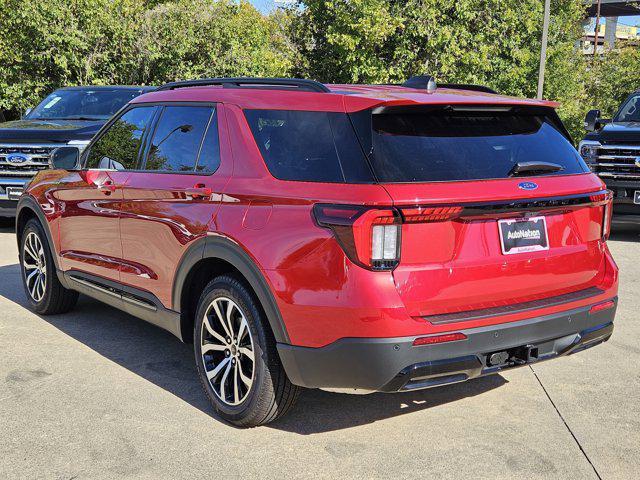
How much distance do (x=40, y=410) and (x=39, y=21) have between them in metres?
17.8

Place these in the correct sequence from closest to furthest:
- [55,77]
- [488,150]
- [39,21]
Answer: [488,150] → [39,21] → [55,77]

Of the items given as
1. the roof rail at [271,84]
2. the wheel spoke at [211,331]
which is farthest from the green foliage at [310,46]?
the wheel spoke at [211,331]

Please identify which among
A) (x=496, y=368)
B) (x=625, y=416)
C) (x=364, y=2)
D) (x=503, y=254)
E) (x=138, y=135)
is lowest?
(x=625, y=416)

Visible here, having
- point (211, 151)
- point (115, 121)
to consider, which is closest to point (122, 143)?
point (115, 121)

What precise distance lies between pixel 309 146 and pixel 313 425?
1.48 m

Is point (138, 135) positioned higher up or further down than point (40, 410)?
higher up

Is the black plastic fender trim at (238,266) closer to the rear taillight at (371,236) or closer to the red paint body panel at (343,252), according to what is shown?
the red paint body panel at (343,252)

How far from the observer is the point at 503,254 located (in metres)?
3.55

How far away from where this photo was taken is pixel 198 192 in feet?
13.7

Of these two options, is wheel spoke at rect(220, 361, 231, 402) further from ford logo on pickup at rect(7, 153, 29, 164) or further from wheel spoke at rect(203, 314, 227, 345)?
ford logo on pickup at rect(7, 153, 29, 164)

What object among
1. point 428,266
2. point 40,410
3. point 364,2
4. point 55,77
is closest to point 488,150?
point 428,266

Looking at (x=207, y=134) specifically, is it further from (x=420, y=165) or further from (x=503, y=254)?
(x=503, y=254)

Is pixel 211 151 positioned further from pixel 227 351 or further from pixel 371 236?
pixel 371 236

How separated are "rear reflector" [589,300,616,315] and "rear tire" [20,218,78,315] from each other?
4.04 m
